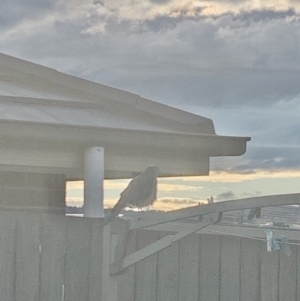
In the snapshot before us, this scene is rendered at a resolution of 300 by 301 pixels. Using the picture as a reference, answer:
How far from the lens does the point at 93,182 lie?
4312mm

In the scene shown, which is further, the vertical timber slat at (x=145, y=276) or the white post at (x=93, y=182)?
the white post at (x=93, y=182)

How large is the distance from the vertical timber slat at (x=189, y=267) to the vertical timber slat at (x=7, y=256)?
0.88 metres

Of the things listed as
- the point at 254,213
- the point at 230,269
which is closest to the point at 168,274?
the point at 230,269

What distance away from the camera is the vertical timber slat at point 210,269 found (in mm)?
3818

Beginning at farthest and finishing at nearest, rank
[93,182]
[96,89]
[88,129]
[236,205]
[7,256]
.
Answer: [96,89] → [93,182] → [88,129] → [7,256] → [236,205]

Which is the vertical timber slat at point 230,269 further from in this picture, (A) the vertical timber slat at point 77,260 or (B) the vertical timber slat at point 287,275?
(A) the vertical timber slat at point 77,260

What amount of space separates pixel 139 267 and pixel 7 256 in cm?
70

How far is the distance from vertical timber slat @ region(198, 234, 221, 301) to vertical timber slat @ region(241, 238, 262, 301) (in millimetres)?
134

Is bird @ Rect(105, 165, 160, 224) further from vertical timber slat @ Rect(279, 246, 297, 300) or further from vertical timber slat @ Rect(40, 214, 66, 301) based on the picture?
vertical timber slat @ Rect(279, 246, 297, 300)

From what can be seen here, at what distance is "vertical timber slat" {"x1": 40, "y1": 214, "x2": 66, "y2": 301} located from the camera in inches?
146

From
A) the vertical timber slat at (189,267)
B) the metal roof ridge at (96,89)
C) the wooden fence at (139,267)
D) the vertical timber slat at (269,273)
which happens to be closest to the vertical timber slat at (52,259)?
the wooden fence at (139,267)

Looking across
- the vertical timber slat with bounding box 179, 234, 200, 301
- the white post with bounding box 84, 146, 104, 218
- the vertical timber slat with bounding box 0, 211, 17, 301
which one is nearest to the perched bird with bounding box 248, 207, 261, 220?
the vertical timber slat with bounding box 179, 234, 200, 301

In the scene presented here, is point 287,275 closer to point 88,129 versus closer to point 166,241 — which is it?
point 166,241

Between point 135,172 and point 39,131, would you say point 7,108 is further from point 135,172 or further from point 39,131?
point 135,172
